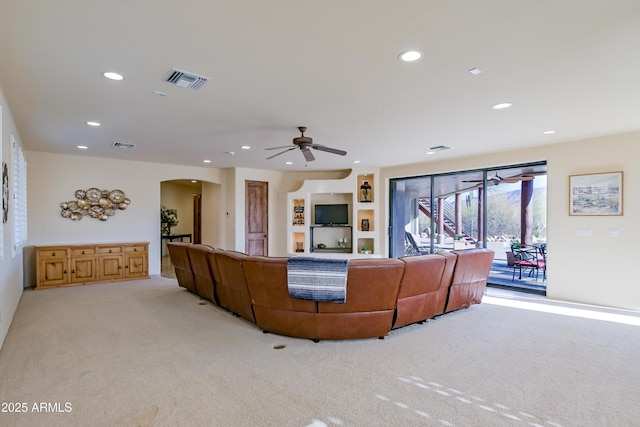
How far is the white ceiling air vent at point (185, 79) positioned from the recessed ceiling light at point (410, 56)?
1692mm

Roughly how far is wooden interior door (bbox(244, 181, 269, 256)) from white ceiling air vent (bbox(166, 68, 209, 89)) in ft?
17.8

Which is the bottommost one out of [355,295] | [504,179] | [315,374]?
[315,374]

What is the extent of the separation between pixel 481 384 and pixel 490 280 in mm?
4686

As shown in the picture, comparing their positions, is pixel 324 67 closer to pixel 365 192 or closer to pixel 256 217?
pixel 365 192

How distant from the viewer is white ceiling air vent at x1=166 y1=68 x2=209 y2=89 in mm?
2840

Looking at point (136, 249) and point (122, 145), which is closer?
point (122, 145)

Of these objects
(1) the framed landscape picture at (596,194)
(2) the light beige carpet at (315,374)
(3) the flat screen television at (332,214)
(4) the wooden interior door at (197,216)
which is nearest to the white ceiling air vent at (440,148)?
(1) the framed landscape picture at (596,194)

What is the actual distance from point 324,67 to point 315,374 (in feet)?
8.38

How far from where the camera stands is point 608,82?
3004 millimetres

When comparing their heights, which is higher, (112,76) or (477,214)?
(112,76)

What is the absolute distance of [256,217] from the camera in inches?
340

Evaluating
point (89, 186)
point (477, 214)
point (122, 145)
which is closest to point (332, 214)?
point (477, 214)

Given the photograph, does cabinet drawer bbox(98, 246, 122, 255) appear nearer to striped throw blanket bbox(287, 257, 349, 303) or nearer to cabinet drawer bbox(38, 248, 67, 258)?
cabinet drawer bbox(38, 248, 67, 258)

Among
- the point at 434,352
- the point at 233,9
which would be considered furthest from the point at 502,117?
the point at 233,9
